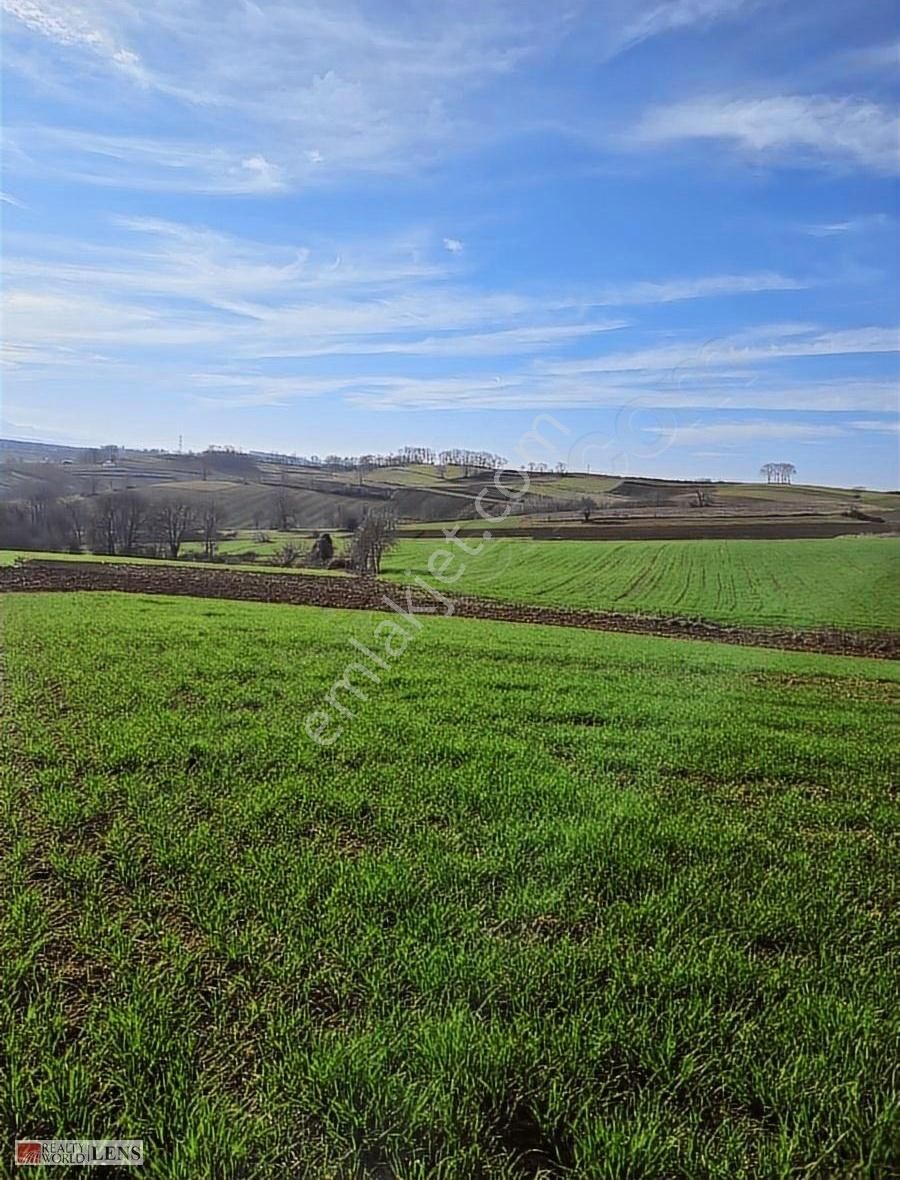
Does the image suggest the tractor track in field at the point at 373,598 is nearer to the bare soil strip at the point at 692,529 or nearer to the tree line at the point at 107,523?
the tree line at the point at 107,523

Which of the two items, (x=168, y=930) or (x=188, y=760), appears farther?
(x=188, y=760)

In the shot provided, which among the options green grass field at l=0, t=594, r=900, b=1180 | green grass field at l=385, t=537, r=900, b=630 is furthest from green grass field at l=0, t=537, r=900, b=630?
green grass field at l=0, t=594, r=900, b=1180

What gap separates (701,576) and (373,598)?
9.56 metres

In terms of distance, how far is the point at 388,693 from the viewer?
613cm

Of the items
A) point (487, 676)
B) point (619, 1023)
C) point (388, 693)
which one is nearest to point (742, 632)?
point (487, 676)

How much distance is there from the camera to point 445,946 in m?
2.50

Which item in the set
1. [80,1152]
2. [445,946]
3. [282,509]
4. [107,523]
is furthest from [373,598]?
[80,1152]

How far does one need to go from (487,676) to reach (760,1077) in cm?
515

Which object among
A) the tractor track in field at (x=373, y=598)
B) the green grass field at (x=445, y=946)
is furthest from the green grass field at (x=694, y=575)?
the green grass field at (x=445, y=946)

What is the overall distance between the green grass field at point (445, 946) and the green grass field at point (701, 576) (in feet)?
31.9

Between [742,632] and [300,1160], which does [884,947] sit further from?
[742,632]

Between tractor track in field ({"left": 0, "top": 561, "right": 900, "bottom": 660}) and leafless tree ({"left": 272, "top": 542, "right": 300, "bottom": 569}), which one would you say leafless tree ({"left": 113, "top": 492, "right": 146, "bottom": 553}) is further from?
leafless tree ({"left": 272, "top": 542, "right": 300, "bottom": 569})

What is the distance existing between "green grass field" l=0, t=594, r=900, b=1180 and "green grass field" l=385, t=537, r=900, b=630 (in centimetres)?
972

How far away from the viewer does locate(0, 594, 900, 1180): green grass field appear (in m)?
1.78
